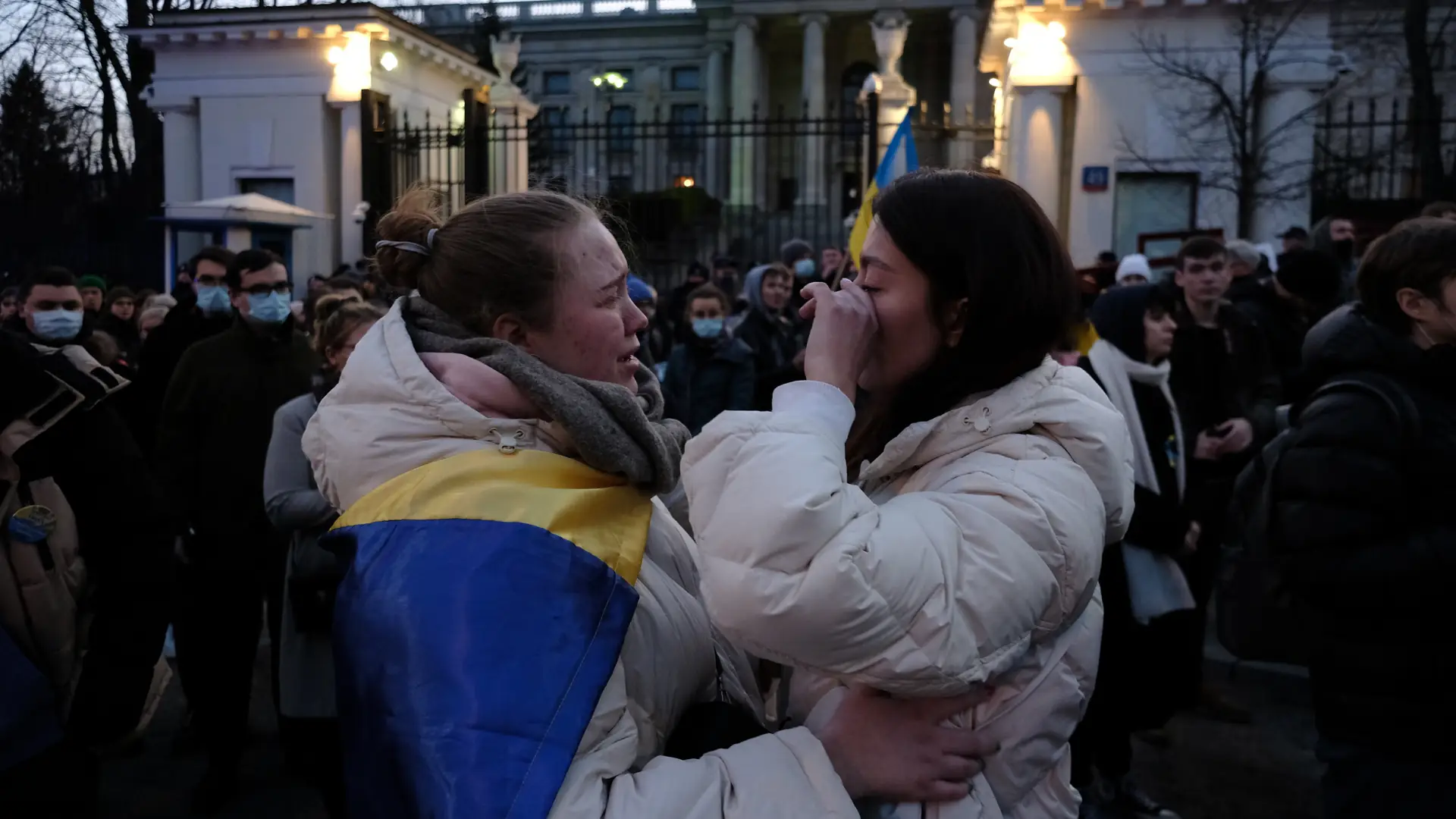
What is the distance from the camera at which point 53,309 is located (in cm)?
589

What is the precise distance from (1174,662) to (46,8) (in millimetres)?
A: 25520

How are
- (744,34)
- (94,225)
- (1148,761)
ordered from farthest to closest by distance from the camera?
(744,34), (94,225), (1148,761)

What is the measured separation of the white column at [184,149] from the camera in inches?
709

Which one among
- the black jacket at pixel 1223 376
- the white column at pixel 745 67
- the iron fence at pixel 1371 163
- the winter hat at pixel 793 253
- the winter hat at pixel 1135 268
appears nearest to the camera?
the black jacket at pixel 1223 376

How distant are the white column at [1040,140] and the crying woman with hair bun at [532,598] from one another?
1388cm

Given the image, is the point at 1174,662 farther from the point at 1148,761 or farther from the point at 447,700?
the point at 447,700

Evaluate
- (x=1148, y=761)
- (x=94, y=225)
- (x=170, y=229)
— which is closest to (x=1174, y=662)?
(x=1148, y=761)

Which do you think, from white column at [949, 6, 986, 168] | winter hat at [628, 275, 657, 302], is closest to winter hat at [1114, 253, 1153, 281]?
winter hat at [628, 275, 657, 302]

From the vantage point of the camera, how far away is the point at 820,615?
54.9 inches

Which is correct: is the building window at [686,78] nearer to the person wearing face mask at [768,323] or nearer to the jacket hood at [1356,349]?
the person wearing face mask at [768,323]

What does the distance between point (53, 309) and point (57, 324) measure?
0.11 m

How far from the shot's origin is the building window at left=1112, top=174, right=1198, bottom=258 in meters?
14.6

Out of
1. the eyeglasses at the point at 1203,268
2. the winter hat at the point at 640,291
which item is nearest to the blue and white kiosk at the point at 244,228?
the winter hat at the point at 640,291

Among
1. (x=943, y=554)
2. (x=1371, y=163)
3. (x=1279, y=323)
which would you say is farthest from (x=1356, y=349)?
(x=1371, y=163)
